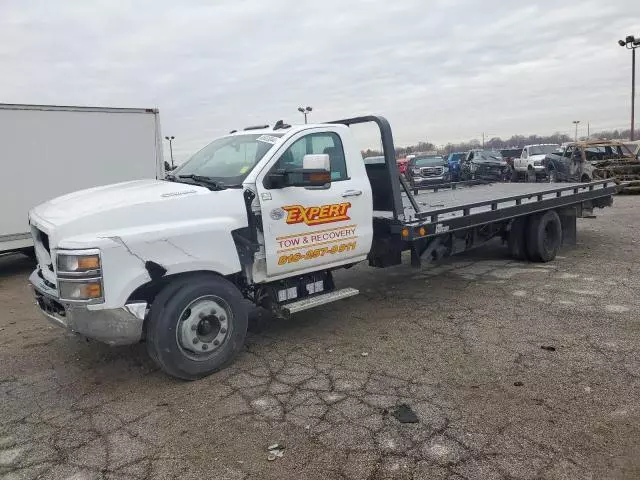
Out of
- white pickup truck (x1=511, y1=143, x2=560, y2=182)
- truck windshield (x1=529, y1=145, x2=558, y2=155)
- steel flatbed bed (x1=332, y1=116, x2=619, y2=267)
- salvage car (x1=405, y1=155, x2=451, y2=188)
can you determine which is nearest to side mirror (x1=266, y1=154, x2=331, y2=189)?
steel flatbed bed (x1=332, y1=116, x2=619, y2=267)

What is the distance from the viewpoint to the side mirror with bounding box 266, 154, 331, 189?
4730 millimetres

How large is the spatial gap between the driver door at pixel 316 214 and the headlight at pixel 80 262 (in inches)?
58.6

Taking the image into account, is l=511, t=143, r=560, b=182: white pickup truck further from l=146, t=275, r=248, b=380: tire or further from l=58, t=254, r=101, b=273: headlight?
l=58, t=254, r=101, b=273: headlight

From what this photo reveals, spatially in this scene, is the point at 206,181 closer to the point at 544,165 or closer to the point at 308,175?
the point at 308,175

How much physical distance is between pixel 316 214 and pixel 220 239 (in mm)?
1072

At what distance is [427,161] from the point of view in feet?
86.6

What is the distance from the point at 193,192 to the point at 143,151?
6617 millimetres

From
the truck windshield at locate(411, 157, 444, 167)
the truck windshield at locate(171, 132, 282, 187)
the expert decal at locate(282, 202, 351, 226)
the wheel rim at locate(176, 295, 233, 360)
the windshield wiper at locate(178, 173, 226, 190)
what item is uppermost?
the truck windshield at locate(411, 157, 444, 167)

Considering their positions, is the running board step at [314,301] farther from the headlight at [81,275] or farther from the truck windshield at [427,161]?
the truck windshield at [427,161]

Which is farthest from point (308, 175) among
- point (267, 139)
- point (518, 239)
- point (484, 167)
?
point (484, 167)

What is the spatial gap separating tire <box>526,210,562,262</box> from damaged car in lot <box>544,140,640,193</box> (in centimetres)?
1122

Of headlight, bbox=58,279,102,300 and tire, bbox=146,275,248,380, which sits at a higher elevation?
headlight, bbox=58,279,102,300

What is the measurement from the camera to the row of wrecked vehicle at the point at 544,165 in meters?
19.2

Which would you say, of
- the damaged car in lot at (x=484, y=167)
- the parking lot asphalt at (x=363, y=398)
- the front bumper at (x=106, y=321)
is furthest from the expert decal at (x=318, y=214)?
the damaged car in lot at (x=484, y=167)
